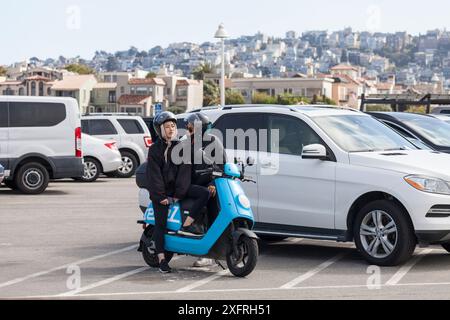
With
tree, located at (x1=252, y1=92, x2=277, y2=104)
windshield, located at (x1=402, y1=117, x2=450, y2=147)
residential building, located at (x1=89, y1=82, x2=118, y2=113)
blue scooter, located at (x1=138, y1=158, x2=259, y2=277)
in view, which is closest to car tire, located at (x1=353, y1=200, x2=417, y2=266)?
blue scooter, located at (x1=138, y1=158, x2=259, y2=277)

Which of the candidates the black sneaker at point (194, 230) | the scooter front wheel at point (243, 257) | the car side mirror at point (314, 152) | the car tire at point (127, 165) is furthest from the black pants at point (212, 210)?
the car tire at point (127, 165)

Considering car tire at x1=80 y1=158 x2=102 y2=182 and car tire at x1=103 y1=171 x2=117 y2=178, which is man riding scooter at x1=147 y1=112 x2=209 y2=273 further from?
car tire at x1=103 y1=171 x2=117 y2=178

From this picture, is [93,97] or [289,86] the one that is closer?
[93,97]

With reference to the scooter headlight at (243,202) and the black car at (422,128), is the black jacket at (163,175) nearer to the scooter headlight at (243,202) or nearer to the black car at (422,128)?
the scooter headlight at (243,202)

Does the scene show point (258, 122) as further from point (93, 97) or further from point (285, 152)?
point (93, 97)

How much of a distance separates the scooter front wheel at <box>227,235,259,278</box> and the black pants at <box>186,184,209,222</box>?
50 centimetres

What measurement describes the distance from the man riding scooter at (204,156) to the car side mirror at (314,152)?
109 centimetres

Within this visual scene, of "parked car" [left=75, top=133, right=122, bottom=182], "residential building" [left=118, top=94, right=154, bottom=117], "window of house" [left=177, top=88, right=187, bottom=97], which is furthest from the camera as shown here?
"window of house" [left=177, top=88, right=187, bottom=97]

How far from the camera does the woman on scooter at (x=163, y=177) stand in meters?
10.3

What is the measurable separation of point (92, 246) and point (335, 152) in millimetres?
3410

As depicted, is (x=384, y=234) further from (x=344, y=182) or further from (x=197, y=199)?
(x=197, y=199)

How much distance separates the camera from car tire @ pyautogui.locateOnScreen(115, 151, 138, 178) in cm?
2664
